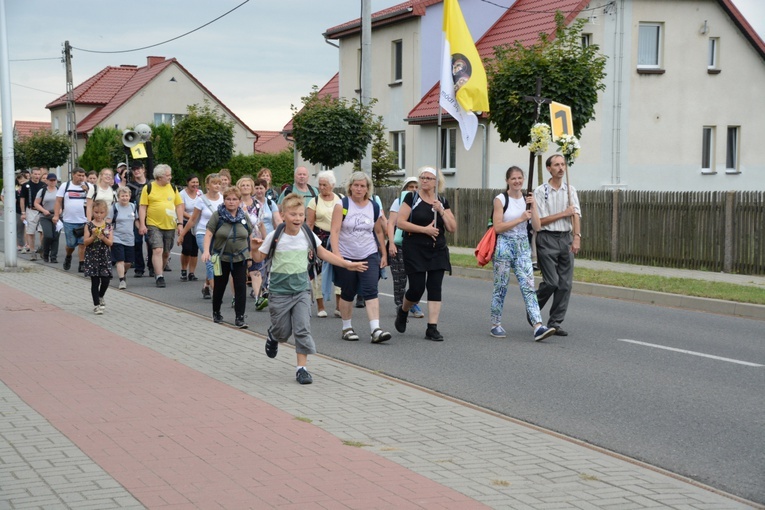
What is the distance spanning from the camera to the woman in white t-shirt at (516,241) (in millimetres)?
10828

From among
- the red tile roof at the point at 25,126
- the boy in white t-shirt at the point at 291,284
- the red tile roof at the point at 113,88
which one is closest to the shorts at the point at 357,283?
the boy in white t-shirt at the point at 291,284

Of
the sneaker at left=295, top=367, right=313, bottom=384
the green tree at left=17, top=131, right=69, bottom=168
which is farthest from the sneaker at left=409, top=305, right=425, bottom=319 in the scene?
the green tree at left=17, top=131, right=69, bottom=168

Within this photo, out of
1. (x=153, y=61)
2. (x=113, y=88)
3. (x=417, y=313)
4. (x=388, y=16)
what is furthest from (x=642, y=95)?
(x=113, y=88)

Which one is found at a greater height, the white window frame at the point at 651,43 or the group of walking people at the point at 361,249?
the white window frame at the point at 651,43

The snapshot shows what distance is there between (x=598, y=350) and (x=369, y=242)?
2.62 meters

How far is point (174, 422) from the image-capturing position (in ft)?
22.4

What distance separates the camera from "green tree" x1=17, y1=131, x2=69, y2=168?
65.0 m

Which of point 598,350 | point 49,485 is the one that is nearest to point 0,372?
point 49,485

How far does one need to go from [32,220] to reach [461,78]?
1403 centimetres

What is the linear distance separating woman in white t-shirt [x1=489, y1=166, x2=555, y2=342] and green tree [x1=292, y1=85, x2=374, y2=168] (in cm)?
1861

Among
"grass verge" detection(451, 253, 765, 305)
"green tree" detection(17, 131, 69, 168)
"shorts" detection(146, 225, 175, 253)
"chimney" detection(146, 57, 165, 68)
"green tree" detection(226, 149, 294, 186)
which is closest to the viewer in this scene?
"grass verge" detection(451, 253, 765, 305)

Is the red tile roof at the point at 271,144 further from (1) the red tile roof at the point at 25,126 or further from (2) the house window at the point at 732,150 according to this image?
(2) the house window at the point at 732,150

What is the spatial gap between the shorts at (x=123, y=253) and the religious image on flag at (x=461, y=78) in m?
6.56

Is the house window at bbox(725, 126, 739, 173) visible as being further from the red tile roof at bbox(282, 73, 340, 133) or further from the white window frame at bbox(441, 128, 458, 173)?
the red tile roof at bbox(282, 73, 340, 133)
